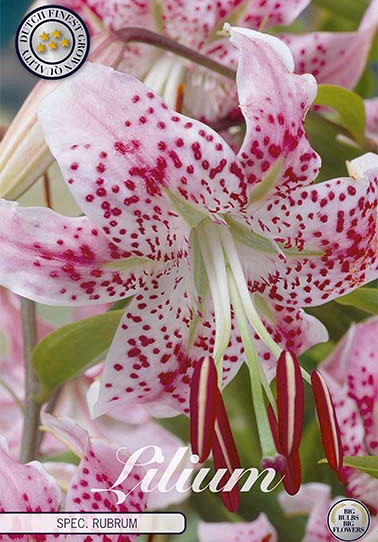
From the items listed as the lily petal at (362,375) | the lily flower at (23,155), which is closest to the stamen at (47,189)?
→ the lily flower at (23,155)

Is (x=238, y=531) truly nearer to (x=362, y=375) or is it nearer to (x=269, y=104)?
(x=362, y=375)

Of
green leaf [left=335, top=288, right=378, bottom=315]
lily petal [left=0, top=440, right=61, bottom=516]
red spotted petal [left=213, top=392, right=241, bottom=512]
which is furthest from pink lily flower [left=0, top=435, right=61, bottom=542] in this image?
green leaf [left=335, top=288, right=378, bottom=315]

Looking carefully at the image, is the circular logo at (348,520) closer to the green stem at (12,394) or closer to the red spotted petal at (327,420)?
the red spotted petal at (327,420)

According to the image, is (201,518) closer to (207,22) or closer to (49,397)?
(49,397)

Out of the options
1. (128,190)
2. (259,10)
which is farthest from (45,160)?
(259,10)

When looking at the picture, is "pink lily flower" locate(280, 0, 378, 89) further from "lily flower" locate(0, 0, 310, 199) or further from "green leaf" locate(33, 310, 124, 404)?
"green leaf" locate(33, 310, 124, 404)

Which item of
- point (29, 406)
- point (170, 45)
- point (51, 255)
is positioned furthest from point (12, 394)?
point (170, 45)
